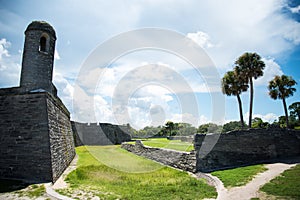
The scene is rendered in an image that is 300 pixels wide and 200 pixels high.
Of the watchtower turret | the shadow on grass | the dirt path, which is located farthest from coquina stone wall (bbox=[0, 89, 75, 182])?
the dirt path

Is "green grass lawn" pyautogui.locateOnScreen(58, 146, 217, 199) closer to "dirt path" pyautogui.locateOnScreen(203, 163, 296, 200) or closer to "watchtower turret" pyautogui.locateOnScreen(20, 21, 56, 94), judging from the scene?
"dirt path" pyautogui.locateOnScreen(203, 163, 296, 200)

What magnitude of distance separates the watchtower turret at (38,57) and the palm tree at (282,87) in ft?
89.4

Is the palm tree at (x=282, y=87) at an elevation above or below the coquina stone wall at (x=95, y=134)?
above

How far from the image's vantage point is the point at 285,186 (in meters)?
7.05

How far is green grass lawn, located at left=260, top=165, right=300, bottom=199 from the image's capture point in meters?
6.29

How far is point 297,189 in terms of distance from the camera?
257 inches

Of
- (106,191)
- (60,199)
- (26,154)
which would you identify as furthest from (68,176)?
(60,199)

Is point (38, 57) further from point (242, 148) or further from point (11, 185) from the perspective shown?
point (242, 148)

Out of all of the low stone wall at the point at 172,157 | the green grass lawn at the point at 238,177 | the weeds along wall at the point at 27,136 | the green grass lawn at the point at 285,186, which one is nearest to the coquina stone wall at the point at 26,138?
the weeds along wall at the point at 27,136

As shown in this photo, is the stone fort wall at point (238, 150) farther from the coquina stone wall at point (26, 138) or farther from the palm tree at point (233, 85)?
the palm tree at point (233, 85)

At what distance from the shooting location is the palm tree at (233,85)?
23.6 m

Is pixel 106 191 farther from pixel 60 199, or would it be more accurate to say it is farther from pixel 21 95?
pixel 21 95

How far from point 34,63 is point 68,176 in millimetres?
6734

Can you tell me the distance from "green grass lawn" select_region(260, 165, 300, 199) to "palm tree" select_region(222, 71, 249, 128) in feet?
51.2
